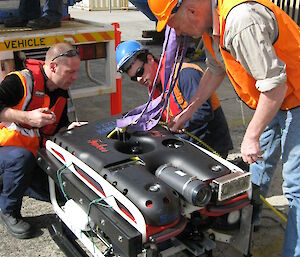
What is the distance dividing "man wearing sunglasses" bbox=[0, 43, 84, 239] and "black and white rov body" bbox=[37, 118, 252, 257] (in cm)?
29

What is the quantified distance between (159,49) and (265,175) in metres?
6.75

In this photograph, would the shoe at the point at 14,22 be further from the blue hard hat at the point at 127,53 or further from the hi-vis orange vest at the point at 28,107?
the blue hard hat at the point at 127,53

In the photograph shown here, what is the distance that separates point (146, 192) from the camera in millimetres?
1882

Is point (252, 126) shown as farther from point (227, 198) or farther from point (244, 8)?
point (244, 8)

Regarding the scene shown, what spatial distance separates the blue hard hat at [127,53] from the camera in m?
2.86

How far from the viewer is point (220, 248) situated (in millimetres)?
2758

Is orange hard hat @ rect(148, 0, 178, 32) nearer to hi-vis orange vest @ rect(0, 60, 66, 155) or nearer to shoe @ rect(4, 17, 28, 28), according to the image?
hi-vis orange vest @ rect(0, 60, 66, 155)

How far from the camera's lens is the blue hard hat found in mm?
2859

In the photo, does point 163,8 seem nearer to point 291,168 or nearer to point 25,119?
point 291,168

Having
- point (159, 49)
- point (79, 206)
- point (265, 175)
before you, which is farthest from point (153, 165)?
point (159, 49)

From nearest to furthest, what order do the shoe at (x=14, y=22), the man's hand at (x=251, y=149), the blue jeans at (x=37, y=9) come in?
the man's hand at (x=251, y=149) → the shoe at (x=14, y=22) → the blue jeans at (x=37, y=9)

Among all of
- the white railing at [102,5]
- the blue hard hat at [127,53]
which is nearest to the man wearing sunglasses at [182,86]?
the blue hard hat at [127,53]

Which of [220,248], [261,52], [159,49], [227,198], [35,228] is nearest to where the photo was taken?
[261,52]

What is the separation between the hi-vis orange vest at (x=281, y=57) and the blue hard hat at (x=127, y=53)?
0.88m
